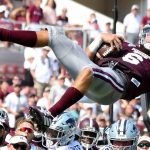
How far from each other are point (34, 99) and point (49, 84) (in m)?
1.11

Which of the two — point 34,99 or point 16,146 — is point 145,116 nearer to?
point 16,146

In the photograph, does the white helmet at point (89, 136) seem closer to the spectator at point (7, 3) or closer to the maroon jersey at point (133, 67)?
the maroon jersey at point (133, 67)

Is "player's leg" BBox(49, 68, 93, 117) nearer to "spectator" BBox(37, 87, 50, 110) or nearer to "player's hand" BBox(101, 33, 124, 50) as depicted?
"player's hand" BBox(101, 33, 124, 50)

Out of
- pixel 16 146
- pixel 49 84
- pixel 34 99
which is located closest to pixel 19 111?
pixel 34 99

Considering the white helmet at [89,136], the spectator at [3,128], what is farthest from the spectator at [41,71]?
the spectator at [3,128]

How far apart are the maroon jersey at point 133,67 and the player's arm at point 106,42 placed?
0.35 ft

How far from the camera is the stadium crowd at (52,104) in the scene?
6.75 metres

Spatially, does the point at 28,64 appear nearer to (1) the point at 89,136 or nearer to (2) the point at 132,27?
(2) the point at 132,27

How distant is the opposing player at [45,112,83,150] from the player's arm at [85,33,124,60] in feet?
2.43

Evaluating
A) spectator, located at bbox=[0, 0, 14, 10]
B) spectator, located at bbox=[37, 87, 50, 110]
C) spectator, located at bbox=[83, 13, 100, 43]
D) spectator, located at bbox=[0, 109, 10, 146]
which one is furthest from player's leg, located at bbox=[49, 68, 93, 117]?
spectator, located at bbox=[0, 0, 14, 10]

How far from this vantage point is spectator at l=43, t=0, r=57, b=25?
15.5m

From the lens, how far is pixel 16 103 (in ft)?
42.9

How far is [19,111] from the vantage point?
A: 1280 cm

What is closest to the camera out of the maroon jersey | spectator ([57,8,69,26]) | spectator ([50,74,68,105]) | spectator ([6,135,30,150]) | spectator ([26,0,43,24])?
spectator ([6,135,30,150])
